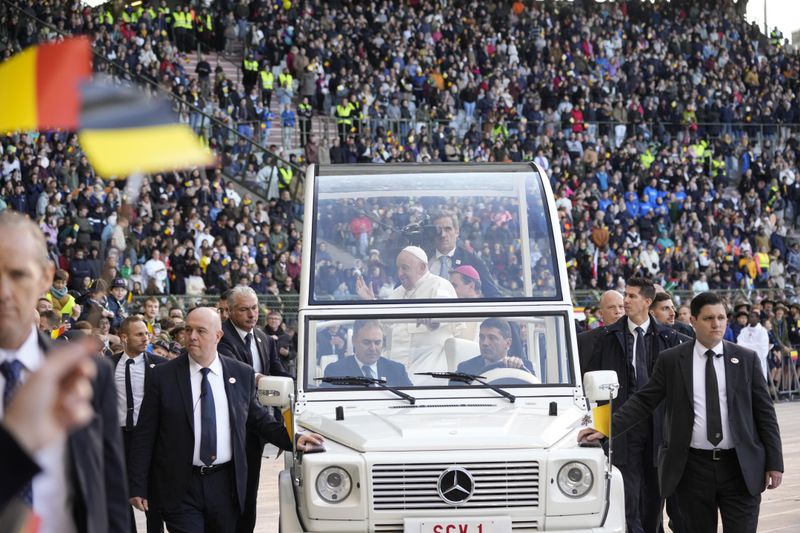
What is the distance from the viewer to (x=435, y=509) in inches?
301

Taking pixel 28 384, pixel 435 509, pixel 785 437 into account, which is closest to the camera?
pixel 28 384

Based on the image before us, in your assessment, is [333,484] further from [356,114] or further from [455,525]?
[356,114]

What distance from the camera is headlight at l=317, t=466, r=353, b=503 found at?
7.65m

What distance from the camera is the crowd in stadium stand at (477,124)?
2359 cm

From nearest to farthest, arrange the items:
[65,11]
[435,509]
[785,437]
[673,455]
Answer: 1. [435,509]
2. [673,455]
3. [785,437]
4. [65,11]

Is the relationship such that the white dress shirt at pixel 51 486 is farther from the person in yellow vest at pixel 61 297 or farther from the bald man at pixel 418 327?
the person in yellow vest at pixel 61 297

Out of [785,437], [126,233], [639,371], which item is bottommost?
[785,437]

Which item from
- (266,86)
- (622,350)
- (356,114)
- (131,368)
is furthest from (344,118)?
(131,368)

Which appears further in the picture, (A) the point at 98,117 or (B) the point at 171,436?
(B) the point at 171,436

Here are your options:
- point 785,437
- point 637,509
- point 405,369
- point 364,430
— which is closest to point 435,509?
point 364,430

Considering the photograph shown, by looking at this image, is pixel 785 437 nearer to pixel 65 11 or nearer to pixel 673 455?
pixel 673 455

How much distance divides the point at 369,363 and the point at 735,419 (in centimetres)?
217

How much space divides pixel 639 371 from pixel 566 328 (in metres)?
Result: 2.20

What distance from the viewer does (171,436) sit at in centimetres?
820
